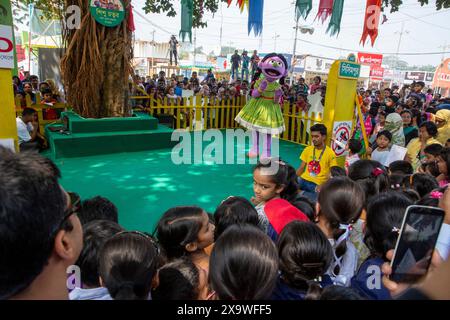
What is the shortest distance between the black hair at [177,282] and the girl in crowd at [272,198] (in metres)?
0.68

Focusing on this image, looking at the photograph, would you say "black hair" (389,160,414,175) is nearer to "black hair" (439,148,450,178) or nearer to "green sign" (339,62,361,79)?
"black hair" (439,148,450,178)

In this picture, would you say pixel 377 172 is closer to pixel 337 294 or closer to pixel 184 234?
pixel 184 234

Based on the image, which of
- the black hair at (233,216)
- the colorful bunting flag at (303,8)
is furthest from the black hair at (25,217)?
the colorful bunting flag at (303,8)

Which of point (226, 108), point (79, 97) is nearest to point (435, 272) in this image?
point (79, 97)

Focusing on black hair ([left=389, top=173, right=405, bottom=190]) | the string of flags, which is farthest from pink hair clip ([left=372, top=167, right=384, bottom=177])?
the string of flags

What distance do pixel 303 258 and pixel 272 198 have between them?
1146mm

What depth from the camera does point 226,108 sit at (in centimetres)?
1032

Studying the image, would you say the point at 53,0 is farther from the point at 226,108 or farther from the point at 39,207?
the point at 39,207

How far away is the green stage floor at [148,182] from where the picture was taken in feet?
15.0

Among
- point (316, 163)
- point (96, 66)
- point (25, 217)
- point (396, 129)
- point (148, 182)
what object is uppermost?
point (96, 66)

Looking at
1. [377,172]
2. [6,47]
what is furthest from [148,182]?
[377,172]

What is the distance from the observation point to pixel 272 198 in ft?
8.89

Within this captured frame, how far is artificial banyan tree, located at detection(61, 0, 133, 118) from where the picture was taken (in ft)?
24.4
